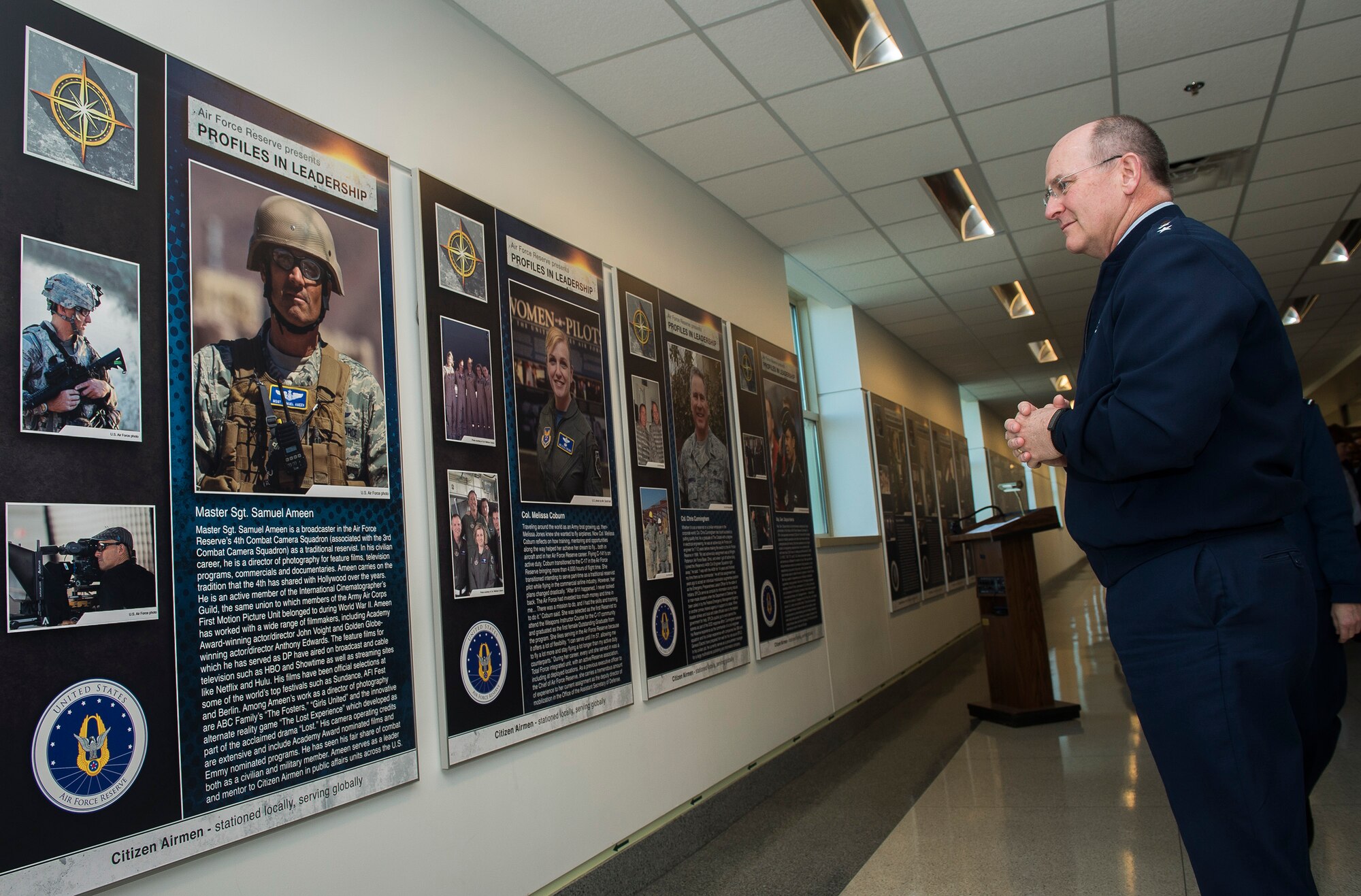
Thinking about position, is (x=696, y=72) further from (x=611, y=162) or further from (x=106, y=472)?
Answer: (x=106, y=472)

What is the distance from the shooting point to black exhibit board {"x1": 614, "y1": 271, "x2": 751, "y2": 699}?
343 centimetres

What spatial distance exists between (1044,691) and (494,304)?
3.96 m

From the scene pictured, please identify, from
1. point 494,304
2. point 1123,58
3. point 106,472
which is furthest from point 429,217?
point 1123,58

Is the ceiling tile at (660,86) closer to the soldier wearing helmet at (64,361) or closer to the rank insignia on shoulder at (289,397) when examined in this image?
the rank insignia on shoulder at (289,397)

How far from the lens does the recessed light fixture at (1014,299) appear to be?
724 centimetres

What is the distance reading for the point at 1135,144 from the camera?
1613 millimetres

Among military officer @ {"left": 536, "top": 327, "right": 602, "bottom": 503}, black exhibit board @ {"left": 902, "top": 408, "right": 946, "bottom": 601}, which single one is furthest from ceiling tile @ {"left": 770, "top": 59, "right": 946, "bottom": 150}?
black exhibit board @ {"left": 902, "top": 408, "right": 946, "bottom": 601}

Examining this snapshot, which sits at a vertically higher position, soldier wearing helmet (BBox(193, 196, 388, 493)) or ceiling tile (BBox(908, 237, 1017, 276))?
A: ceiling tile (BBox(908, 237, 1017, 276))

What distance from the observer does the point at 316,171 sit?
7.28 ft

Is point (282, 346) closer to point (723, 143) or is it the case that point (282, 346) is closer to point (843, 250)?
point (723, 143)

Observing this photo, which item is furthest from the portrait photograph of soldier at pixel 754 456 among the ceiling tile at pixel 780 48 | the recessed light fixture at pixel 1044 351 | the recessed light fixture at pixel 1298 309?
Answer: the recessed light fixture at pixel 1298 309

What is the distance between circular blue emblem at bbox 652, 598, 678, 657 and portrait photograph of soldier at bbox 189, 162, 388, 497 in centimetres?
141

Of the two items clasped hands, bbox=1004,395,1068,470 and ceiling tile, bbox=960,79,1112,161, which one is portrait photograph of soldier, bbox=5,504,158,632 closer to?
clasped hands, bbox=1004,395,1068,470

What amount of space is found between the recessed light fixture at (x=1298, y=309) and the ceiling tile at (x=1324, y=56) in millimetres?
4877
